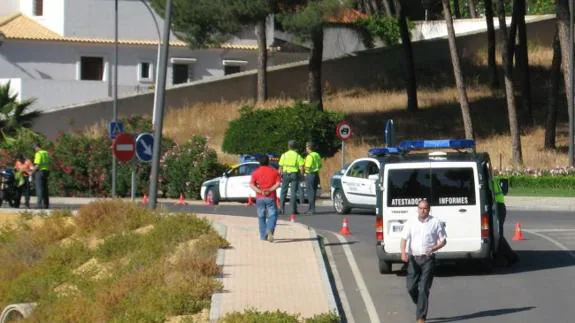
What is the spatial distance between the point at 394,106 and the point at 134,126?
17.7 meters

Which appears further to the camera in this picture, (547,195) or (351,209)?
(547,195)

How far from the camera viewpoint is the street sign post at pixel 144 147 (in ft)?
92.6

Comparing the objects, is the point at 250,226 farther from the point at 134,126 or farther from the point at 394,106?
the point at 394,106

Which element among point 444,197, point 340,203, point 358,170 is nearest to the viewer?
point 444,197

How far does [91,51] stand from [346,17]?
1495 cm

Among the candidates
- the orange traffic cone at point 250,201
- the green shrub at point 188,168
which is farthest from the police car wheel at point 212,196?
the green shrub at point 188,168

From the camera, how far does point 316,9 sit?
4900cm

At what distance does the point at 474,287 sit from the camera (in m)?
18.8

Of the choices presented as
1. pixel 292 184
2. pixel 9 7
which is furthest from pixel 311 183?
pixel 9 7

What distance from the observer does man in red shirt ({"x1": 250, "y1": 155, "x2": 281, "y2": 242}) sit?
2206cm

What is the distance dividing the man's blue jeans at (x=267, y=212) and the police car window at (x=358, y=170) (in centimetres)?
992

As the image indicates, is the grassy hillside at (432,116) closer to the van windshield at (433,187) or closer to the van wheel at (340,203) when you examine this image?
the van wheel at (340,203)

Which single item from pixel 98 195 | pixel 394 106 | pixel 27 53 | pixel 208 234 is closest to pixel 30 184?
pixel 98 195

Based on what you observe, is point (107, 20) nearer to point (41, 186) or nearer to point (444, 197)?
point (41, 186)
